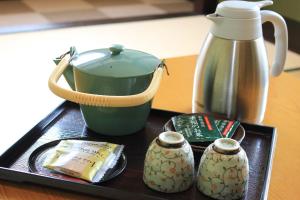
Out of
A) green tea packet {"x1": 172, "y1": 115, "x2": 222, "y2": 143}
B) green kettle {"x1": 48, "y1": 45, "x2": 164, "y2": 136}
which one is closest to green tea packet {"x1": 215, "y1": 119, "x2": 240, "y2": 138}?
green tea packet {"x1": 172, "y1": 115, "x2": 222, "y2": 143}

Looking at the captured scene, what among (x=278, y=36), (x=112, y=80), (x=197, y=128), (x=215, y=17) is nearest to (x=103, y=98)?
(x=112, y=80)

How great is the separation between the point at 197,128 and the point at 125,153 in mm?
139

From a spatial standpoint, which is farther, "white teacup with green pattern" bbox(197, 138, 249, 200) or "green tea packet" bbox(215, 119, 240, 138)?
"green tea packet" bbox(215, 119, 240, 138)

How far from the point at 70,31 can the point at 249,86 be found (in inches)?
82.1

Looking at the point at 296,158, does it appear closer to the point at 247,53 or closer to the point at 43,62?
the point at 247,53

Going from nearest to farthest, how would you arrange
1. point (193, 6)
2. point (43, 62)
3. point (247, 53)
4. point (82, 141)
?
point (82, 141)
point (247, 53)
point (43, 62)
point (193, 6)

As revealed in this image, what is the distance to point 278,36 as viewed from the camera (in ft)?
3.34

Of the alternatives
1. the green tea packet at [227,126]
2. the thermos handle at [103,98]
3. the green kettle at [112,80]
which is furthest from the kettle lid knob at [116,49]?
the green tea packet at [227,126]

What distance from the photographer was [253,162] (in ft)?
2.71

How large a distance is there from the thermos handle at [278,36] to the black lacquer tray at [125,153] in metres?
0.18

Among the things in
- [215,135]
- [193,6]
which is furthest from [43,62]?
[193,6]

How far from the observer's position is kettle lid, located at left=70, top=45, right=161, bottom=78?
2.74 ft

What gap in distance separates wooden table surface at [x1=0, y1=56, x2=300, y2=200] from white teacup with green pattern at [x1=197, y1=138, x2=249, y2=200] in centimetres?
11

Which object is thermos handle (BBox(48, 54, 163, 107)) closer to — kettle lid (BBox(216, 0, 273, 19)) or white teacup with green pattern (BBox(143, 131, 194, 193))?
white teacup with green pattern (BBox(143, 131, 194, 193))
